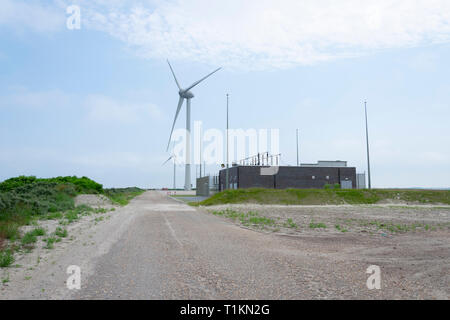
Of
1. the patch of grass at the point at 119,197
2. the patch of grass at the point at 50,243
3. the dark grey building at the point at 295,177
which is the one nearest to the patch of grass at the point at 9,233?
the patch of grass at the point at 50,243

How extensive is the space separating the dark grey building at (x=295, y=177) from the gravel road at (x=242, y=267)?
4070 cm

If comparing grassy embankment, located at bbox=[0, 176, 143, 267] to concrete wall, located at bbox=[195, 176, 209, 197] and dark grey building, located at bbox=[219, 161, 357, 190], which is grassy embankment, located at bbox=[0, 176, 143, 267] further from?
concrete wall, located at bbox=[195, 176, 209, 197]

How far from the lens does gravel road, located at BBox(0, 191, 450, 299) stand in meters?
6.32

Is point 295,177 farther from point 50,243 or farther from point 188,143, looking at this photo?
point 50,243

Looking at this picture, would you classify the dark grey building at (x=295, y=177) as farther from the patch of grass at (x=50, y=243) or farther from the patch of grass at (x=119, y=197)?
the patch of grass at (x=50, y=243)

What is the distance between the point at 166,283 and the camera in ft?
22.4

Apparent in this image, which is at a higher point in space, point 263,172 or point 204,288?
point 263,172

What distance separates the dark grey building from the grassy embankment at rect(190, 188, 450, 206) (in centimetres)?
1374

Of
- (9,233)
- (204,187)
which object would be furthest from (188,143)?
(9,233)

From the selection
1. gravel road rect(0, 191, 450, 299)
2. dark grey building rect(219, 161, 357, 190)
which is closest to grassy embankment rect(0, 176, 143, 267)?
gravel road rect(0, 191, 450, 299)

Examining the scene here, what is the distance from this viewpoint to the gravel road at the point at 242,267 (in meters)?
6.32
